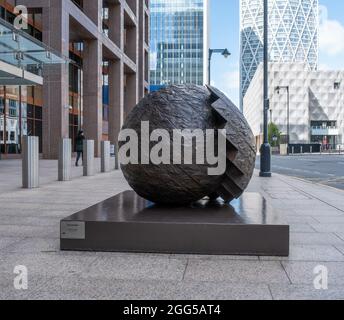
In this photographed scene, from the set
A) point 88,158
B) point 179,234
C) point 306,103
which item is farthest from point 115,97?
point 306,103

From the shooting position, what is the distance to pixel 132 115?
5.41m

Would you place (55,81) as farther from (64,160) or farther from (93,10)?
(64,160)

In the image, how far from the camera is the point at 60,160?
13328 mm

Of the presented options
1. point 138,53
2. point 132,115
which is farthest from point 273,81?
point 132,115

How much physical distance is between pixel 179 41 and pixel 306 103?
53.3 m

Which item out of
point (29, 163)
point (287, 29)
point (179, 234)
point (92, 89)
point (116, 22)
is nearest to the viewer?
point (179, 234)

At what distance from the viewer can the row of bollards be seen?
1106cm

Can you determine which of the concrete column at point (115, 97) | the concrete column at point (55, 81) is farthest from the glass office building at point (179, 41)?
the concrete column at point (55, 81)

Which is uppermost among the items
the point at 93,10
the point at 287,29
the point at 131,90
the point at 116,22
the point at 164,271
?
the point at 287,29

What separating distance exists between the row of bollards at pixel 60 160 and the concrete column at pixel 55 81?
7.10 m

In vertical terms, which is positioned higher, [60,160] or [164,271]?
[60,160]
